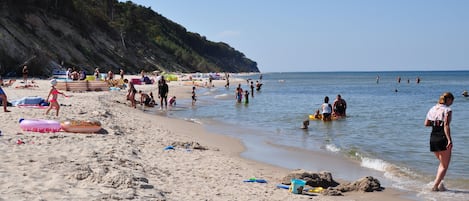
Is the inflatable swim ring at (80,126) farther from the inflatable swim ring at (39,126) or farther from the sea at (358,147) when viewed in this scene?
the sea at (358,147)

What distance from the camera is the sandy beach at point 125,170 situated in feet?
19.3

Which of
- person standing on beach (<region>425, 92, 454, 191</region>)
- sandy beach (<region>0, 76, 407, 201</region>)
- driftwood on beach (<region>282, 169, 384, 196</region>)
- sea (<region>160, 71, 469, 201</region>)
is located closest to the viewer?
sandy beach (<region>0, 76, 407, 201</region>)

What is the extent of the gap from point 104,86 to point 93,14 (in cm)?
3710

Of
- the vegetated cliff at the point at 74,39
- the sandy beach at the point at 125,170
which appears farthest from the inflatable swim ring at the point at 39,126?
the vegetated cliff at the point at 74,39

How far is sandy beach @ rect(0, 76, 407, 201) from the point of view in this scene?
5883 mm

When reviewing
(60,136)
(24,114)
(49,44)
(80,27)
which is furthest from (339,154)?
(80,27)

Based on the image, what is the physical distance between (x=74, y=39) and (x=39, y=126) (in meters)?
42.6

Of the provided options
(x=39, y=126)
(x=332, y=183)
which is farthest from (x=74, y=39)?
(x=332, y=183)

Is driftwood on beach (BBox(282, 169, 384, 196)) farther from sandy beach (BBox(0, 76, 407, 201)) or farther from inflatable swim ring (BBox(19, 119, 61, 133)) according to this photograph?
inflatable swim ring (BBox(19, 119, 61, 133))

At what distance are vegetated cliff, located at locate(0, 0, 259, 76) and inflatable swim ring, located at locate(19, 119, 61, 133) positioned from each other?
25.0 m

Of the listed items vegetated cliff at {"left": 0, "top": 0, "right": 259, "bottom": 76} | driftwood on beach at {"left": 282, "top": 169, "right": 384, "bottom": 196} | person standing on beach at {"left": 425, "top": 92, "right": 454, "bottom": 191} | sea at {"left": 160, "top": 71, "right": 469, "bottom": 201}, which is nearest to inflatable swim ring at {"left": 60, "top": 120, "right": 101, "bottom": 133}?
sea at {"left": 160, "top": 71, "right": 469, "bottom": 201}

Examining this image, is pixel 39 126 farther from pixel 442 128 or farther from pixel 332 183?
pixel 442 128

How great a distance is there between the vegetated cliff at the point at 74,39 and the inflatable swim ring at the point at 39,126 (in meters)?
25.0

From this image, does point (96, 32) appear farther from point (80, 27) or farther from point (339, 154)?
point (339, 154)
